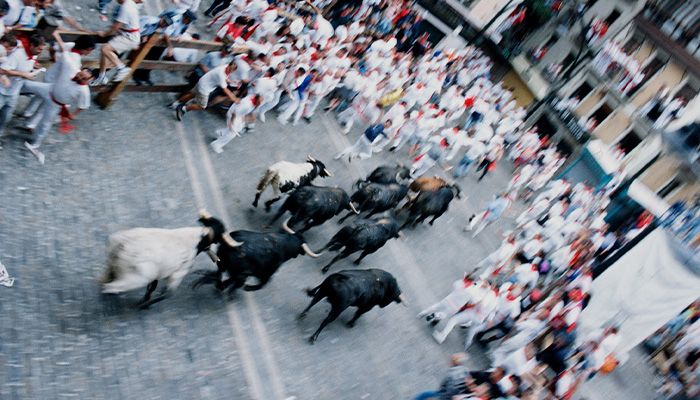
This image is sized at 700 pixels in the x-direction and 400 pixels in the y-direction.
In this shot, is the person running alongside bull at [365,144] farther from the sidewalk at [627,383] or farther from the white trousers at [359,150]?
the sidewalk at [627,383]

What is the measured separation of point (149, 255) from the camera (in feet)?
21.5

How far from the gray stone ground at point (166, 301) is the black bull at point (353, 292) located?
1.73 feet

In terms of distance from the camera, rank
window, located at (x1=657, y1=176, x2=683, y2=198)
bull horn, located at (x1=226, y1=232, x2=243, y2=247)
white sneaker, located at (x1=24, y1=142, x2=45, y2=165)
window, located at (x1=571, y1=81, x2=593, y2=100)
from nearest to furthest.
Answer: bull horn, located at (x1=226, y1=232, x2=243, y2=247), white sneaker, located at (x1=24, y1=142, x2=45, y2=165), window, located at (x1=657, y1=176, x2=683, y2=198), window, located at (x1=571, y1=81, x2=593, y2=100)

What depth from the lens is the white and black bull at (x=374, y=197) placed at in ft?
38.0

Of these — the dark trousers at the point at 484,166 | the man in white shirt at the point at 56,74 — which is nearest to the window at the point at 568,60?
the dark trousers at the point at 484,166

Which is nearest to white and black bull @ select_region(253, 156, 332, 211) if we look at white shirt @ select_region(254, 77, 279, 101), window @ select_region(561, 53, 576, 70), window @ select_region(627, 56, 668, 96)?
white shirt @ select_region(254, 77, 279, 101)

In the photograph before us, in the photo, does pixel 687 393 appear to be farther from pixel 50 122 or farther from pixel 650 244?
pixel 50 122

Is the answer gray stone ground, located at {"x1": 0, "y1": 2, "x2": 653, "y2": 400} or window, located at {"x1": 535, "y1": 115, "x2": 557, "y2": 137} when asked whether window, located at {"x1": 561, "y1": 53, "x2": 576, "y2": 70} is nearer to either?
window, located at {"x1": 535, "y1": 115, "x2": 557, "y2": 137}

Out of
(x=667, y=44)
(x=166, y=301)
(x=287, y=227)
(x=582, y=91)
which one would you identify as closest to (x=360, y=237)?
(x=287, y=227)

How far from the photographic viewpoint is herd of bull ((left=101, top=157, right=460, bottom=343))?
6.59 meters

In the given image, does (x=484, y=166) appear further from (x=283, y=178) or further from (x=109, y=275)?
(x=109, y=275)

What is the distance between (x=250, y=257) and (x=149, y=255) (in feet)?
5.13

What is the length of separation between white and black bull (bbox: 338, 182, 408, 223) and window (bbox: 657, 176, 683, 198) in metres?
13.4

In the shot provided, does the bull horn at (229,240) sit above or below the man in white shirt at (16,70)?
below
